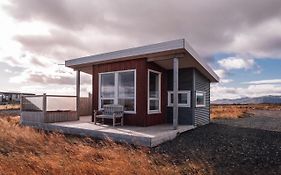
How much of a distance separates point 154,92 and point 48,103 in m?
5.17

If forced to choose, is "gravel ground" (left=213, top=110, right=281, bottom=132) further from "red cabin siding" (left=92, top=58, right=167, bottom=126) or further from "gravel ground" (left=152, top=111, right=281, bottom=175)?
"red cabin siding" (left=92, top=58, right=167, bottom=126)

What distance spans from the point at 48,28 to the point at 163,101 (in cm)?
653

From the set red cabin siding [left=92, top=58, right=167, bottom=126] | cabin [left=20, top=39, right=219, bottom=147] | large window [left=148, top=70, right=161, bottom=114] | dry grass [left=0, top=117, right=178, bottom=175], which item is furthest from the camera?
large window [left=148, top=70, right=161, bottom=114]

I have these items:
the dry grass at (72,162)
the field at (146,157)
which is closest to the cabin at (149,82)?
the field at (146,157)

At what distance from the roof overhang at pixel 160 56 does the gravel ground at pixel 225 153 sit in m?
2.87

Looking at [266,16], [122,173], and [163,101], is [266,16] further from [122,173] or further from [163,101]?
[122,173]

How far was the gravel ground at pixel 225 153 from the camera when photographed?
4646mm

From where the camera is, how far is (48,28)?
11164 millimetres

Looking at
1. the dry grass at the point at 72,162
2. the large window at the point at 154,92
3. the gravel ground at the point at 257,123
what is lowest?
the gravel ground at the point at 257,123

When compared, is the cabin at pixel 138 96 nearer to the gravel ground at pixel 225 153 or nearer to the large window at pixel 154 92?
the large window at pixel 154 92

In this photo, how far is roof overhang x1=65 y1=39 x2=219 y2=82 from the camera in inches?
305

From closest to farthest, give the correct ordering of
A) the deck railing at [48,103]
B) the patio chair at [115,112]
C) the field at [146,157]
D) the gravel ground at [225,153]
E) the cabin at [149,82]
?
the field at [146,157] → the gravel ground at [225,153] → the cabin at [149,82] → the patio chair at [115,112] → the deck railing at [48,103]

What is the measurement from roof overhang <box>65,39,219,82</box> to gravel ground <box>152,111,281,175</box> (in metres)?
2.87

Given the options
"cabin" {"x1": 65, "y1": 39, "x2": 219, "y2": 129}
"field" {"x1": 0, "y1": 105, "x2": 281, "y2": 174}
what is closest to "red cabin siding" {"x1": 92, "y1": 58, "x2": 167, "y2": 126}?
"cabin" {"x1": 65, "y1": 39, "x2": 219, "y2": 129}
